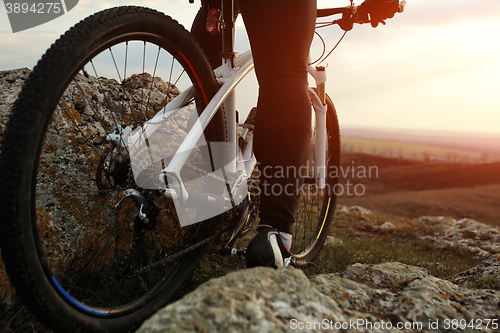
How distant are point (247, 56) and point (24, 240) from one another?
1.57 m

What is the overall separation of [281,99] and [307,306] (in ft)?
3.12

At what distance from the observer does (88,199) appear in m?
1.85

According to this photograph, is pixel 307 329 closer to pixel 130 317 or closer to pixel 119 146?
pixel 130 317

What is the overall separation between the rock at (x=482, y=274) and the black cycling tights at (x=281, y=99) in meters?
1.68

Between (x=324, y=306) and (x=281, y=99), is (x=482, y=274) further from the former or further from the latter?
(x=281, y=99)

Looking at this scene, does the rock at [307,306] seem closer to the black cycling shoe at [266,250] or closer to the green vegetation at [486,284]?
the black cycling shoe at [266,250]

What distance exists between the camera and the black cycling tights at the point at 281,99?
5.05 ft

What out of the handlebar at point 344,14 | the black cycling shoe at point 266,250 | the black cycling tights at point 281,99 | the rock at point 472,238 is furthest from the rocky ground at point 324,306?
the rock at point 472,238

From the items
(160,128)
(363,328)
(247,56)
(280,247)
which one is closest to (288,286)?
(363,328)

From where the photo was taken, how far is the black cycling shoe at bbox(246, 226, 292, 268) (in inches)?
56.6

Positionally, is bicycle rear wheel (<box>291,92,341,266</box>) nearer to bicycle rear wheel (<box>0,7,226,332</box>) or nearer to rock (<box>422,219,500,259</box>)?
bicycle rear wheel (<box>0,7,226,332</box>)

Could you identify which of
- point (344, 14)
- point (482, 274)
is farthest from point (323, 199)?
point (344, 14)

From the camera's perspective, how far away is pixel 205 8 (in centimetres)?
196

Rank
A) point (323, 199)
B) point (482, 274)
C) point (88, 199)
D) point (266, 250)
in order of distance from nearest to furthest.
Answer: point (266, 250) < point (88, 199) < point (482, 274) < point (323, 199)
